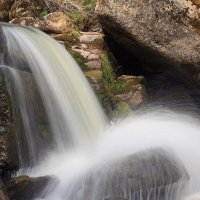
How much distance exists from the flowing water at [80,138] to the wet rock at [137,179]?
0.01 metres

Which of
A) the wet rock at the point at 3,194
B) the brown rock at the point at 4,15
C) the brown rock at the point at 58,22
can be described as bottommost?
the brown rock at the point at 4,15

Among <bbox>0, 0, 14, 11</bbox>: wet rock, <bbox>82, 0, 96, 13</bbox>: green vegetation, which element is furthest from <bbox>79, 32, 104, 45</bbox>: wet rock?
<bbox>0, 0, 14, 11</bbox>: wet rock

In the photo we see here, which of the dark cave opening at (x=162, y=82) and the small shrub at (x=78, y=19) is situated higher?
the small shrub at (x=78, y=19)

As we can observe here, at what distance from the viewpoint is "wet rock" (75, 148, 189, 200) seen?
5.42 metres

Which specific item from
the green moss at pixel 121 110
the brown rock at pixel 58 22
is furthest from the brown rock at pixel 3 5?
the green moss at pixel 121 110

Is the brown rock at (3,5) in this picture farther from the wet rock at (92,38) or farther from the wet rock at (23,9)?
the wet rock at (92,38)

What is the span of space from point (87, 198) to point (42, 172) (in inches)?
41.1

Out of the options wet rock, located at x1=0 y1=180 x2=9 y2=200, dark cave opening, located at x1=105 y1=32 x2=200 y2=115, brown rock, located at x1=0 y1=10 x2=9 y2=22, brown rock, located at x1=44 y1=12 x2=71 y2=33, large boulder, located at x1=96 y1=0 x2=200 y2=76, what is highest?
large boulder, located at x1=96 y1=0 x2=200 y2=76

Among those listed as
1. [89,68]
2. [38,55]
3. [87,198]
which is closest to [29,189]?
[87,198]

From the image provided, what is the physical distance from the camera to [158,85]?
1000 centimetres

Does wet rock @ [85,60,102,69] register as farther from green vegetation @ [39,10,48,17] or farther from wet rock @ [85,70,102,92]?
green vegetation @ [39,10,48,17]

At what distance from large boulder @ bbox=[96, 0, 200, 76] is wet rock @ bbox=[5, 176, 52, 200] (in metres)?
4.02

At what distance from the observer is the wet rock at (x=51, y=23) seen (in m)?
9.95

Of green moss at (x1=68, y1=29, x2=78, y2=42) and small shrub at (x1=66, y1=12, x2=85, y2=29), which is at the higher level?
green moss at (x1=68, y1=29, x2=78, y2=42)
